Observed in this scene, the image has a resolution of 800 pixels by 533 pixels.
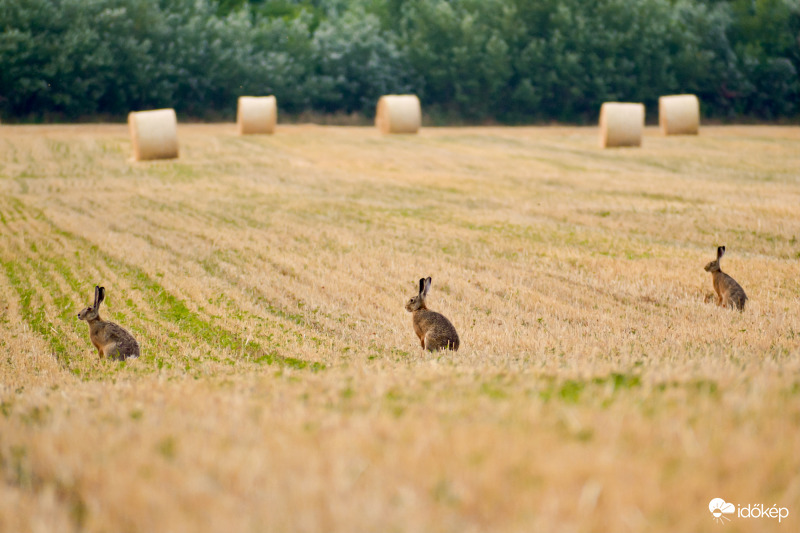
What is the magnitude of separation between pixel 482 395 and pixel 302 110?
51.8 meters

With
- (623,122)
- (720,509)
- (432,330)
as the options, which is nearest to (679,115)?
(623,122)

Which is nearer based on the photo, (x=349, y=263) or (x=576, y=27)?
(x=349, y=263)

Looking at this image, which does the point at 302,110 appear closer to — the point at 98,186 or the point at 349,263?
the point at 98,186

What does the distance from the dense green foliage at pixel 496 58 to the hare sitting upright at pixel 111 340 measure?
42604mm

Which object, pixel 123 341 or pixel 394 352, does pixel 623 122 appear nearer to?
pixel 394 352

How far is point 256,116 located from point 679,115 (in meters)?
18.3

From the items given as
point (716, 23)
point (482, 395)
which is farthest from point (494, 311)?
point (716, 23)

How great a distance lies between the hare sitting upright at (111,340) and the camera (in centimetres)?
979

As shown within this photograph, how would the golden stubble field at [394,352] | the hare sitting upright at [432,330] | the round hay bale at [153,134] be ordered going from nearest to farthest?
the golden stubble field at [394,352] < the hare sitting upright at [432,330] < the round hay bale at [153,134]

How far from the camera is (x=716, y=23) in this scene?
2240 inches

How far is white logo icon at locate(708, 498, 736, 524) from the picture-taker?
12.3 ft

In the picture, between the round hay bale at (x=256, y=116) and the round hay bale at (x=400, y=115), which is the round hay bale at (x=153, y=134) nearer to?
the round hay bale at (x=256, y=116)

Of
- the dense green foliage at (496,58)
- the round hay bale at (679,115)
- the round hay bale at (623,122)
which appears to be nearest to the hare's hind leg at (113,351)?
the round hay bale at (623,122)

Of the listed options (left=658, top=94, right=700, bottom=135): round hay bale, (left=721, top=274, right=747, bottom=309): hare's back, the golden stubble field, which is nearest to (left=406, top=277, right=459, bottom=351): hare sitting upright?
the golden stubble field
